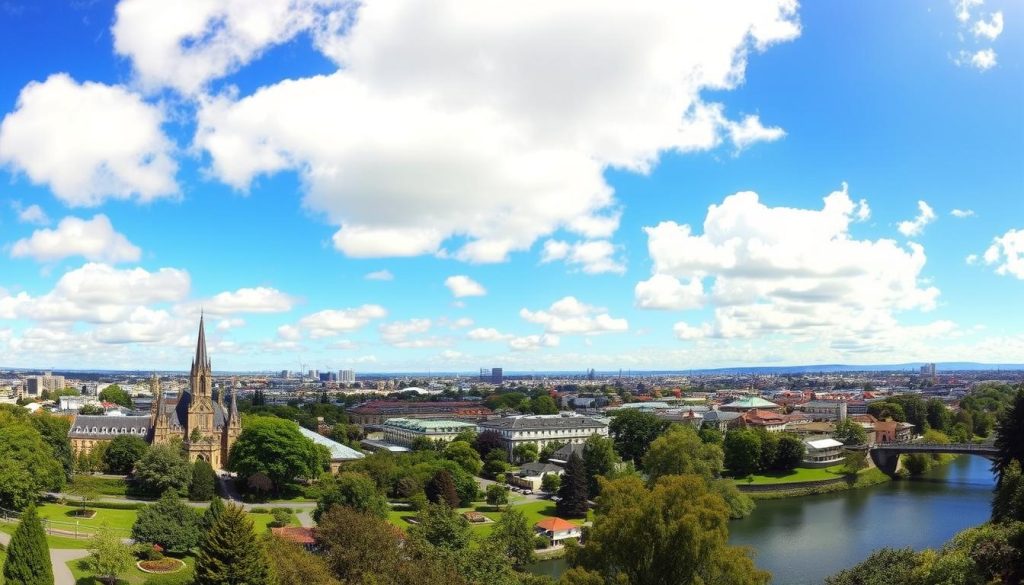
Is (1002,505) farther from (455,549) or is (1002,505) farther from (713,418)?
(713,418)

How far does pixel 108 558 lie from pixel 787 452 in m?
51.8

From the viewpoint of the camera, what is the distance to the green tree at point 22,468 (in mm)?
36750

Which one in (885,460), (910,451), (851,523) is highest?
(910,451)

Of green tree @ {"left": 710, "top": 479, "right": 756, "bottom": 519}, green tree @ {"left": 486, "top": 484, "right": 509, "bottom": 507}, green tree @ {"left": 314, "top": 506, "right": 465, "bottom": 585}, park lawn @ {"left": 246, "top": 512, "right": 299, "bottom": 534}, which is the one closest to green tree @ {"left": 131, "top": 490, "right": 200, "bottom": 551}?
park lawn @ {"left": 246, "top": 512, "right": 299, "bottom": 534}

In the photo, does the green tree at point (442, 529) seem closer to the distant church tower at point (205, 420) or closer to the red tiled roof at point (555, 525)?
the red tiled roof at point (555, 525)

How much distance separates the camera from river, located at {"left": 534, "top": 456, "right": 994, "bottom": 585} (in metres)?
35.3

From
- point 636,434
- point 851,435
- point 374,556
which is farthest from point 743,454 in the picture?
point 374,556

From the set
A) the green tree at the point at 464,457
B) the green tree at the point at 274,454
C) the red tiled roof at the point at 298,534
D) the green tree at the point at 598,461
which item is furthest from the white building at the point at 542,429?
the red tiled roof at the point at 298,534

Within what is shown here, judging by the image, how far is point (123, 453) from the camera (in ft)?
170

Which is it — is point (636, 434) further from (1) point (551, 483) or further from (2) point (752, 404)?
(2) point (752, 404)

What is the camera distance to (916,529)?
4234cm

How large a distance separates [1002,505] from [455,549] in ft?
66.6

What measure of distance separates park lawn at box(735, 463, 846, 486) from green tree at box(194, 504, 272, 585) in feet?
143

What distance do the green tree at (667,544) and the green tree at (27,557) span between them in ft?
56.2
